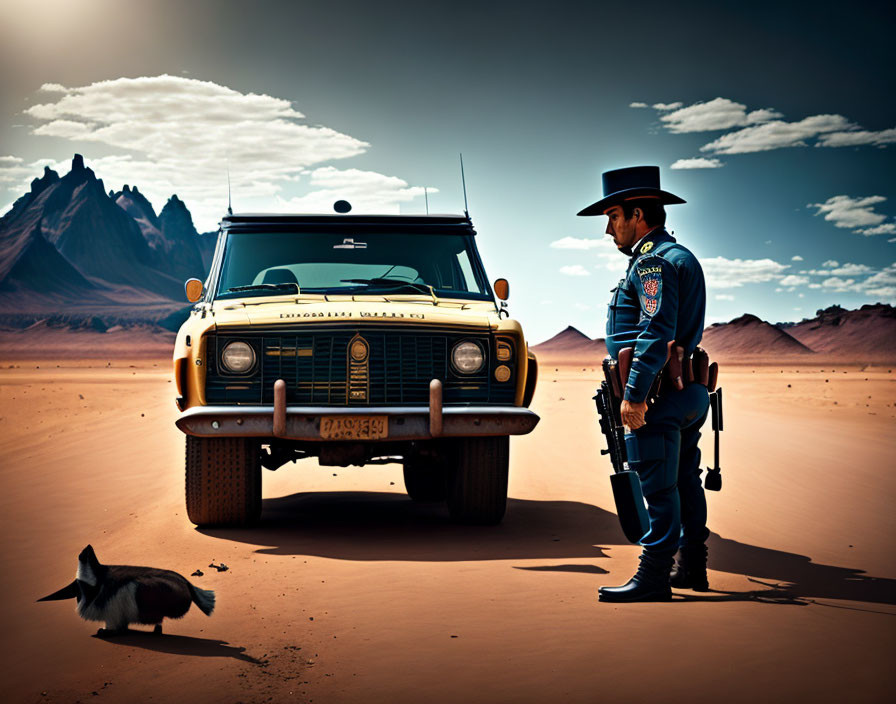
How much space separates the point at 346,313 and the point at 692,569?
2.89m

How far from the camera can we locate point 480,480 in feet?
24.7

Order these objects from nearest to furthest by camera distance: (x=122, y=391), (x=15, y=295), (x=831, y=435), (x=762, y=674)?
(x=762, y=674) → (x=831, y=435) → (x=122, y=391) → (x=15, y=295)

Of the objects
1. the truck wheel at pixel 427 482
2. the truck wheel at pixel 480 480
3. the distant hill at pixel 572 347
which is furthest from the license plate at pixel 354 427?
the distant hill at pixel 572 347

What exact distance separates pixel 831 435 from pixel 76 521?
11.7 meters

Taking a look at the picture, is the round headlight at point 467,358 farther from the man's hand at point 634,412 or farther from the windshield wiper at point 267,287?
the man's hand at point 634,412

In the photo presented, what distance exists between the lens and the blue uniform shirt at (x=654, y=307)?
5266 mm

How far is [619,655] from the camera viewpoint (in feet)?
14.9

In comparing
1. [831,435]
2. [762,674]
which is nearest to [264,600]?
[762,674]

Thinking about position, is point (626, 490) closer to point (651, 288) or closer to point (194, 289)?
point (651, 288)

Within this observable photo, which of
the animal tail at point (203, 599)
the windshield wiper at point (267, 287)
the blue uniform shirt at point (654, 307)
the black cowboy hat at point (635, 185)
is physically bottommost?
the animal tail at point (203, 599)

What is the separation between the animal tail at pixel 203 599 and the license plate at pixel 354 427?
1.84m

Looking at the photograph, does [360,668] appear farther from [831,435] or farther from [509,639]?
[831,435]

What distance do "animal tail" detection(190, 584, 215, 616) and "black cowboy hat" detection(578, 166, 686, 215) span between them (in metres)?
2.96

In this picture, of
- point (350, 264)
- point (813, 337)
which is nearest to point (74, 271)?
point (813, 337)
